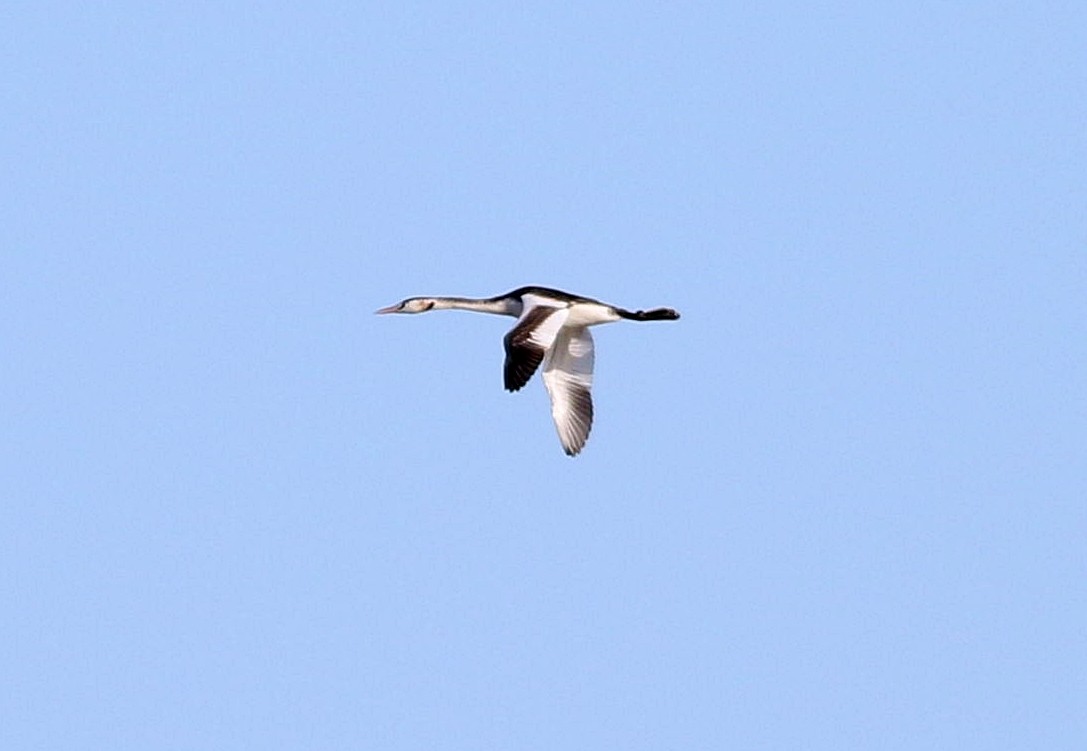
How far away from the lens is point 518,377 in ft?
130

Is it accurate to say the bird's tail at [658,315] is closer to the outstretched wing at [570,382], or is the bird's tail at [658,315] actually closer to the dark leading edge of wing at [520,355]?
the outstretched wing at [570,382]

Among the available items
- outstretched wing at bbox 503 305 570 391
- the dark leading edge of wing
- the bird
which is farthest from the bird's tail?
the dark leading edge of wing

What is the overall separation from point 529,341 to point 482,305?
4.82 m

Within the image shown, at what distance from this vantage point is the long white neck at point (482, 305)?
44.8 meters

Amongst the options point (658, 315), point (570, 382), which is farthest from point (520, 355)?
point (570, 382)

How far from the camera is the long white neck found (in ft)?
147

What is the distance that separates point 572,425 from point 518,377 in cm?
616

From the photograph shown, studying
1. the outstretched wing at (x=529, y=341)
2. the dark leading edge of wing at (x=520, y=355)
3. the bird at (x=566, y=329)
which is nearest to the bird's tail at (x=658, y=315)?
the bird at (x=566, y=329)

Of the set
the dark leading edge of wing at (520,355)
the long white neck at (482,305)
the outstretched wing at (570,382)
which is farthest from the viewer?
the outstretched wing at (570,382)

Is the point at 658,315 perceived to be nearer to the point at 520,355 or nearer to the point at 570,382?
the point at 570,382

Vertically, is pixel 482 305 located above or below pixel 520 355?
above

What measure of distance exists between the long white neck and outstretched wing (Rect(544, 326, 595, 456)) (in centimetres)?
100

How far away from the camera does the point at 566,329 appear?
4512 centimetres

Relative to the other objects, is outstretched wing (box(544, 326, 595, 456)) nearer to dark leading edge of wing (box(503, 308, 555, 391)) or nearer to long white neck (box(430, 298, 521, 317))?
long white neck (box(430, 298, 521, 317))
